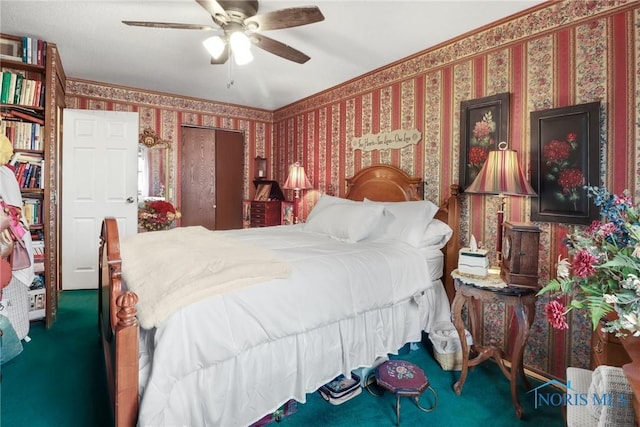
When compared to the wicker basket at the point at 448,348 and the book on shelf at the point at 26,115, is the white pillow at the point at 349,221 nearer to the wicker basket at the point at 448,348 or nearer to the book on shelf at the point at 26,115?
the wicker basket at the point at 448,348

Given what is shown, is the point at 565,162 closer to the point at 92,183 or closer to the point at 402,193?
the point at 402,193

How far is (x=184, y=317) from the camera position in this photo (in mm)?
1296

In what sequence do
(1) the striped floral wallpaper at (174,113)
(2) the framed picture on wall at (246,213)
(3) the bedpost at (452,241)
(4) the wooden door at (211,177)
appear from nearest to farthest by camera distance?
(3) the bedpost at (452,241) < (1) the striped floral wallpaper at (174,113) < (4) the wooden door at (211,177) < (2) the framed picture on wall at (246,213)

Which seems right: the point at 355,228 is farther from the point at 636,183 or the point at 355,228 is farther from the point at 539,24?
the point at 539,24

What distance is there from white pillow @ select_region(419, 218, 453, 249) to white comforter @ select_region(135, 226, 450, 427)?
0.57 ft

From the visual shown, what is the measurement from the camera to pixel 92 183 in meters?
3.72

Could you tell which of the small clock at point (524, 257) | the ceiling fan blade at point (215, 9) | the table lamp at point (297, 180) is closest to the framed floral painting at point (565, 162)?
the small clock at point (524, 257)

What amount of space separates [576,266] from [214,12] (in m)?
2.18

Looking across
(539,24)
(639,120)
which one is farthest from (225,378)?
(539,24)

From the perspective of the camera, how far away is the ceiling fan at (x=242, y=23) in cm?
189

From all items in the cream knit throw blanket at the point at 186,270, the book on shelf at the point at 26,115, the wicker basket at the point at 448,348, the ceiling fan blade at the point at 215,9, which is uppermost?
the ceiling fan blade at the point at 215,9

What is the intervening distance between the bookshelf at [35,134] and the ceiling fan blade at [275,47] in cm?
203

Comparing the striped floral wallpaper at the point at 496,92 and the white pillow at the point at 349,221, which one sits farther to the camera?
the white pillow at the point at 349,221

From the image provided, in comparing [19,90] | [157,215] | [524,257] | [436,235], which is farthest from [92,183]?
[524,257]
